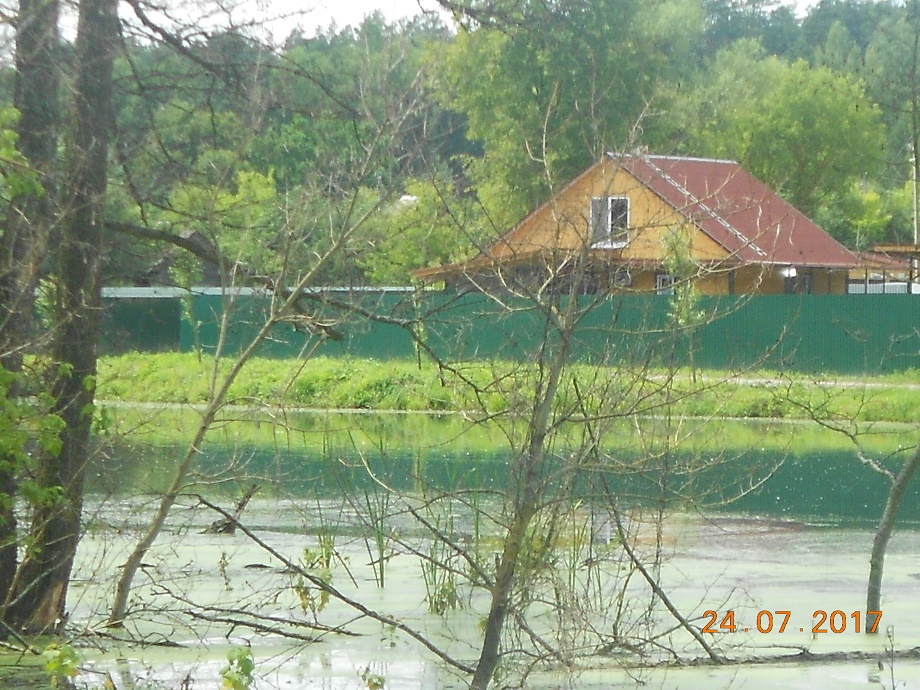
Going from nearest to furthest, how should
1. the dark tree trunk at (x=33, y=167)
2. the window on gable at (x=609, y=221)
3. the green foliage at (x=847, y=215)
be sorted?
the window on gable at (x=609, y=221)
the dark tree trunk at (x=33, y=167)
the green foliage at (x=847, y=215)

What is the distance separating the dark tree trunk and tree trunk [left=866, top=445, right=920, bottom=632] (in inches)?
157

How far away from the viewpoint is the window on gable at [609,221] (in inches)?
A: 206

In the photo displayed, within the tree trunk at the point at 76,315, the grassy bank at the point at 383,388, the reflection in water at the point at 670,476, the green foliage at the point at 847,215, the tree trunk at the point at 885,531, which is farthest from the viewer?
the green foliage at the point at 847,215

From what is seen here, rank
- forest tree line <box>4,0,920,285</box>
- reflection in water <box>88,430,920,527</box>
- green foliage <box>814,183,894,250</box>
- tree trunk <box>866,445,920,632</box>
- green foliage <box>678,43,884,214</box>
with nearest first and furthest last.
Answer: tree trunk <box>866,445,920,632</box>, forest tree line <box>4,0,920,285</box>, reflection in water <box>88,430,920,527</box>, green foliage <box>678,43,884,214</box>, green foliage <box>814,183,894,250</box>

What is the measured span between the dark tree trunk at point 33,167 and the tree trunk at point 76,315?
0.11 m

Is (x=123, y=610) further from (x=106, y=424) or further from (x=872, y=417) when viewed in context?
(x=872, y=417)

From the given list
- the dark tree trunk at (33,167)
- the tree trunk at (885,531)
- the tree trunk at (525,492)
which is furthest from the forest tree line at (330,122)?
the tree trunk at (885,531)

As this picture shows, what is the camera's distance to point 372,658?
7461mm

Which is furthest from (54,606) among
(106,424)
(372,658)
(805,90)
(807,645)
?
(805,90)

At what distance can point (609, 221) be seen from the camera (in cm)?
552

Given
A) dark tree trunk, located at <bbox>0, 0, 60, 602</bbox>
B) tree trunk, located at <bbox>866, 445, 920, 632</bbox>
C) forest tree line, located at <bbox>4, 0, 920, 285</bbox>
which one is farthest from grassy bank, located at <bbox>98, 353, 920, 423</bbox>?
dark tree trunk, located at <bbox>0, 0, 60, 602</bbox>

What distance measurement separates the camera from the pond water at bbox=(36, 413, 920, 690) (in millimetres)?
6898
